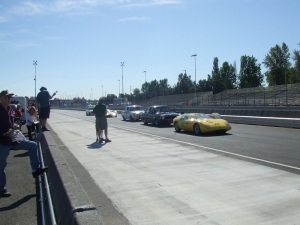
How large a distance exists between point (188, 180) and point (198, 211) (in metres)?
2.07

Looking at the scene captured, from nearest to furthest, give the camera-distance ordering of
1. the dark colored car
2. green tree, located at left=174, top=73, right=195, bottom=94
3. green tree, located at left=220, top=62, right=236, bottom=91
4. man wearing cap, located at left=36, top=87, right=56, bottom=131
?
man wearing cap, located at left=36, top=87, right=56, bottom=131 → the dark colored car → green tree, located at left=220, top=62, right=236, bottom=91 → green tree, located at left=174, top=73, right=195, bottom=94

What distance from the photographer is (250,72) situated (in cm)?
10069

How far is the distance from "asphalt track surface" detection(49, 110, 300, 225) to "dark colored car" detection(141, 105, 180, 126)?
1221 centimetres

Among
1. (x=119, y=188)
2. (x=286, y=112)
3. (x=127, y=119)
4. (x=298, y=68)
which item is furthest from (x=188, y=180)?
(x=298, y=68)

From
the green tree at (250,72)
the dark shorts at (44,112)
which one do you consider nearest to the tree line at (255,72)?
the green tree at (250,72)

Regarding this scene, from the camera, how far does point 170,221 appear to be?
5.22 m

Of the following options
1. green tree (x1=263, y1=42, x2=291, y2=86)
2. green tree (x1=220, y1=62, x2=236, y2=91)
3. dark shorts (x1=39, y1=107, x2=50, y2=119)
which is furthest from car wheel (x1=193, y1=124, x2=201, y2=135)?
green tree (x1=220, y1=62, x2=236, y2=91)

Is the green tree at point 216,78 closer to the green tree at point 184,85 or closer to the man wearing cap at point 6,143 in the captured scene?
the green tree at point 184,85

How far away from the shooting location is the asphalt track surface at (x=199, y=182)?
5.46m

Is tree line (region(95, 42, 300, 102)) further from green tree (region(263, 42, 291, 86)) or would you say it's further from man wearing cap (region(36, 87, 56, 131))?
man wearing cap (region(36, 87, 56, 131))

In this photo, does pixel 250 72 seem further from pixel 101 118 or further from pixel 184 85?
pixel 101 118

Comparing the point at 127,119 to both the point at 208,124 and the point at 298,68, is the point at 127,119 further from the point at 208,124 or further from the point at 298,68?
the point at 298,68

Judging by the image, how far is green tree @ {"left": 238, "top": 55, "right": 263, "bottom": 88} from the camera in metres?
99.9

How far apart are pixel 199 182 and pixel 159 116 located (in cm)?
1797
